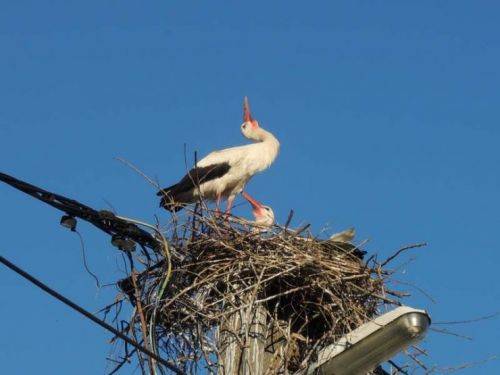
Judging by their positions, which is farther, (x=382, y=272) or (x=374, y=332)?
(x=382, y=272)

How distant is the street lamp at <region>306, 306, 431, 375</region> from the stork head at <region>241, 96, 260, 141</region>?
767 centimetres

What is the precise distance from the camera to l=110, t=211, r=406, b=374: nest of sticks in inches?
218

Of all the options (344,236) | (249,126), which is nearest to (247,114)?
(249,126)

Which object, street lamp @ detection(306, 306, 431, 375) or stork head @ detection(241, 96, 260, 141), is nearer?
street lamp @ detection(306, 306, 431, 375)

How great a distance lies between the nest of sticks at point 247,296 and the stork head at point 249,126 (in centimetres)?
493

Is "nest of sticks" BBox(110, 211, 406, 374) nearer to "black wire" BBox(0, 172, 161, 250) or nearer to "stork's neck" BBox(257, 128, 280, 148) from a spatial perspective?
"black wire" BBox(0, 172, 161, 250)

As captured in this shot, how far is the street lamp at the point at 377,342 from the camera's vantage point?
15.4 ft

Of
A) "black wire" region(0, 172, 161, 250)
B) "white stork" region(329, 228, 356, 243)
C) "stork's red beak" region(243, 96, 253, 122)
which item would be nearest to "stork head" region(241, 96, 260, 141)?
"stork's red beak" region(243, 96, 253, 122)

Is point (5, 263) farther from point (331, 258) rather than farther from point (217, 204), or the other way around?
point (217, 204)

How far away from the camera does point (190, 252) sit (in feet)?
22.5

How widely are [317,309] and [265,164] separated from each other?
17.8 ft

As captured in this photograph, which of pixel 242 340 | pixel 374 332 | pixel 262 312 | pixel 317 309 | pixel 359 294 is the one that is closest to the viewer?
pixel 374 332

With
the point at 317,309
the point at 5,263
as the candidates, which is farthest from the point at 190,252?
the point at 5,263

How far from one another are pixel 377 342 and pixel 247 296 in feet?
4.11
